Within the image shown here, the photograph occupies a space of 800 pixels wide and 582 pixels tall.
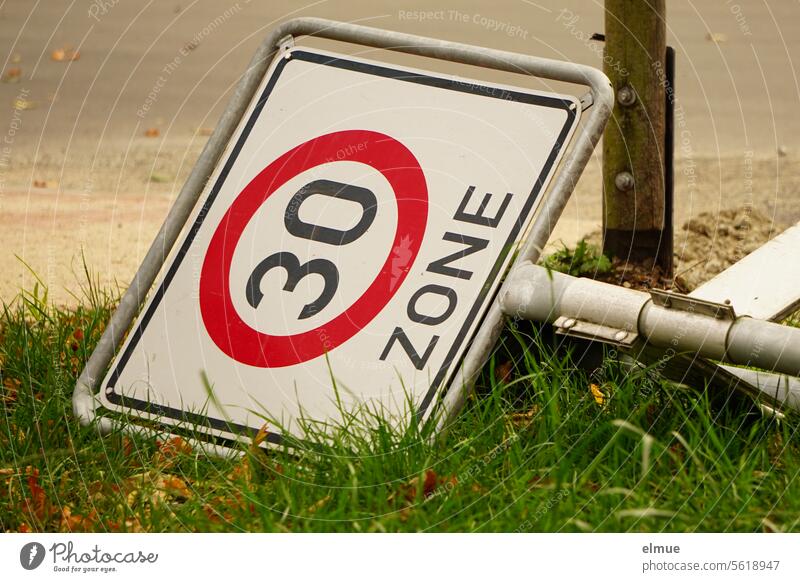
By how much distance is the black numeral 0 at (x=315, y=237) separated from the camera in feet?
8.83

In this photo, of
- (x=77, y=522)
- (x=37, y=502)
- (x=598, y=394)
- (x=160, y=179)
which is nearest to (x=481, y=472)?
(x=598, y=394)

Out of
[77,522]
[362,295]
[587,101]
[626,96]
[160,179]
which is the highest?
[626,96]

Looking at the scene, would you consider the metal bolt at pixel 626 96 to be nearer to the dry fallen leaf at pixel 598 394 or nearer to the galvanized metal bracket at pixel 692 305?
the dry fallen leaf at pixel 598 394

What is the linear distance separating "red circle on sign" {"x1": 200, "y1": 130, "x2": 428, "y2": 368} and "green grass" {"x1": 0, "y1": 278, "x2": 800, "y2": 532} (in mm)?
284

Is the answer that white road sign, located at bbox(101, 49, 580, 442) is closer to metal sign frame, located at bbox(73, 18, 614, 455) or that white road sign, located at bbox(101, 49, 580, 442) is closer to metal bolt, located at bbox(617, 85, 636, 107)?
metal sign frame, located at bbox(73, 18, 614, 455)

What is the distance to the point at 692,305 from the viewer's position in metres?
2.29

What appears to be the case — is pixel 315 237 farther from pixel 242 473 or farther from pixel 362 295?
pixel 242 473

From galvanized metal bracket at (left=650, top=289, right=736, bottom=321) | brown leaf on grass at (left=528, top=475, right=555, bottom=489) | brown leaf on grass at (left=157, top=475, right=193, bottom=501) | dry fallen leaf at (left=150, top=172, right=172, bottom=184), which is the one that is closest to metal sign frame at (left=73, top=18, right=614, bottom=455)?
brown leaf on grass at (left=157, top=475, right=193, bottom=501)

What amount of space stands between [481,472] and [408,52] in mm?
1193

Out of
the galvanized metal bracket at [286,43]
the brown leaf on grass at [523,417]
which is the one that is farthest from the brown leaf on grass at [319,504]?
the galvanized metal bracket at [286,43]

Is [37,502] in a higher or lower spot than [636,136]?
lower

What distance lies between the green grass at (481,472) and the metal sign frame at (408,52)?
0.09 meters

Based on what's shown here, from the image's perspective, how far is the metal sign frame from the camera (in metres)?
2.50

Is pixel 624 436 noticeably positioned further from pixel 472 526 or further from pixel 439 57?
pixel 439 57
